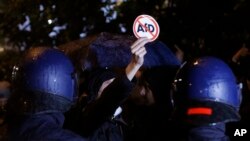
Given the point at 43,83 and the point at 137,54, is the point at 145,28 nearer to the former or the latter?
the point at 137,54

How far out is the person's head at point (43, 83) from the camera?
3.18m

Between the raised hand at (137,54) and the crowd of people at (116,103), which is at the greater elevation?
the raised hand at (137,54)

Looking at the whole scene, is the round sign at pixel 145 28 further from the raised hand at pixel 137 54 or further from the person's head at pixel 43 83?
the person's head at pixel 43 83

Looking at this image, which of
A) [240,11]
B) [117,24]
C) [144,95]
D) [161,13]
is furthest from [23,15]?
[144,95]

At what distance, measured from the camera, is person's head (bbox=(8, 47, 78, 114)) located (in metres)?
3.18

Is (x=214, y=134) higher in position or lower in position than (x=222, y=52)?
higher

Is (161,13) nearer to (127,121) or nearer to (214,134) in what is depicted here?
(127,121)

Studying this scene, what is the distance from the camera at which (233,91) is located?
3168mm

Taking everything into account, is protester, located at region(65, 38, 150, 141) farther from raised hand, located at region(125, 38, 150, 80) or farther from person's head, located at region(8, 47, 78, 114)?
person's head, located at region(8, 47, 78, 114)

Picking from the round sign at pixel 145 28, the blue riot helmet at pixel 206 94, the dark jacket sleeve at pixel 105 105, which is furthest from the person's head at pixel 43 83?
the round sign at pixel 145 28

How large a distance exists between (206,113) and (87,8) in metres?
5.20

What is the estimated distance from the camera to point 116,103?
3518mm

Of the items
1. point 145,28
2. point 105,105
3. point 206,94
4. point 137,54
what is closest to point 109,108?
point 105,105

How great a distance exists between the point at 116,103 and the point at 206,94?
2.49ft
